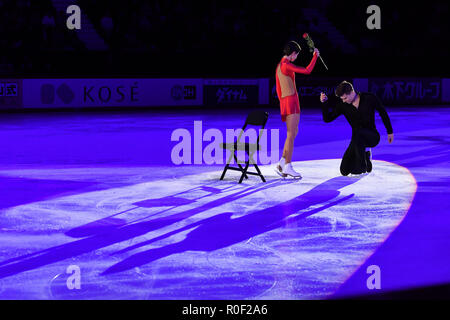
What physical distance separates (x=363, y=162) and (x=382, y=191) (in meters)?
1.30

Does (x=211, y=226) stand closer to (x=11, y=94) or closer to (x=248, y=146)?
(x=248, y=146)

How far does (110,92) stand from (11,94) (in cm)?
313

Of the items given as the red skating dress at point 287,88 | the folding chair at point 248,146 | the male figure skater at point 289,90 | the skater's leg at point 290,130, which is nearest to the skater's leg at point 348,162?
the male figure skater at point 289,90

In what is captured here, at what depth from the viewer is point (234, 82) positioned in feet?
88.8

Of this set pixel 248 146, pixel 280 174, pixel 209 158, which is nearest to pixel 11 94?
pixel 209 158

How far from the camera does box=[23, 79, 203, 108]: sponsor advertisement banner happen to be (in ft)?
80.1

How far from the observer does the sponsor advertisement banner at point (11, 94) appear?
78.8 feet

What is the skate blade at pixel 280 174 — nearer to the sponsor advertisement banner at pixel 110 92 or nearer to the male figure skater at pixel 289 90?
the male figure skater at pixel 289 90

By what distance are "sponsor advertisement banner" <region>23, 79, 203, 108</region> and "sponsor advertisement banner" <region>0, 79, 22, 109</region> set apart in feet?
0.60

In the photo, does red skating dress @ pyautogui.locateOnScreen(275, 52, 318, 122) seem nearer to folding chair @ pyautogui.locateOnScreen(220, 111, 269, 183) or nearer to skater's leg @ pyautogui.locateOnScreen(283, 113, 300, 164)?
skater's leg @ pyautogui.locateOnScreen(283, 113, 300, 164)

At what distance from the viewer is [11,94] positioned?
24188 mm

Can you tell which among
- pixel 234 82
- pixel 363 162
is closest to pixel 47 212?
pixel 363 162
